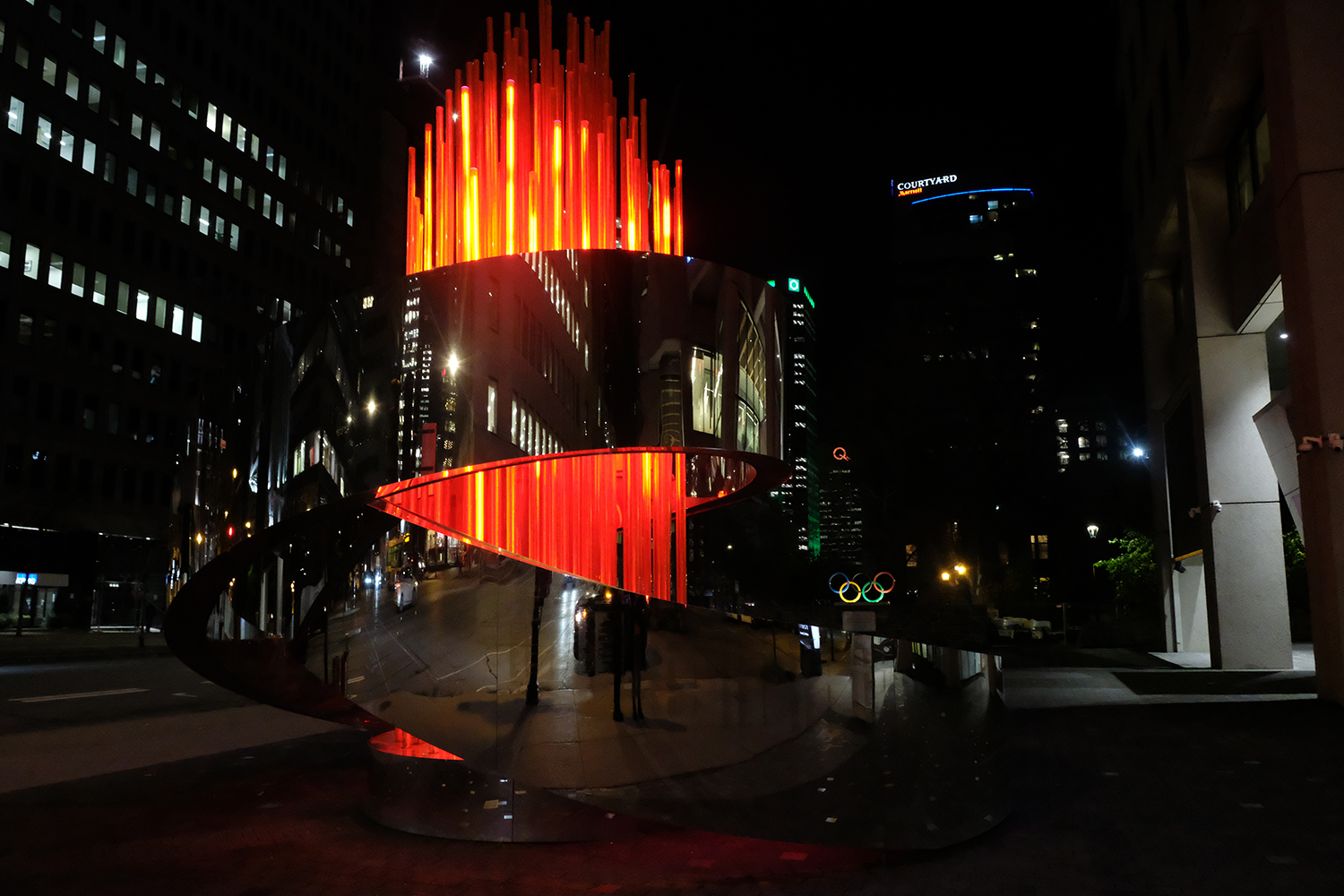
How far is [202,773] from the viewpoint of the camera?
966 cm

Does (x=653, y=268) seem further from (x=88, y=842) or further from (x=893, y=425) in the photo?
(x=893, y=425)

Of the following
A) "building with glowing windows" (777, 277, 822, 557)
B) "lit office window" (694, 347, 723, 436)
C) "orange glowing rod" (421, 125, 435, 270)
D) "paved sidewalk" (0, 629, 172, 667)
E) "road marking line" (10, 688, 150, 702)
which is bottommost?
"paved sidewalk" (0, 629, 172, 667)

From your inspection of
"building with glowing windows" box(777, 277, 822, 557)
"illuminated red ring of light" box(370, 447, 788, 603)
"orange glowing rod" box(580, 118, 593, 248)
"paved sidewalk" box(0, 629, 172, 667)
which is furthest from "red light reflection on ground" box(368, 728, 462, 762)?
"building with glowing windows" box(777, 277, 822, 557)

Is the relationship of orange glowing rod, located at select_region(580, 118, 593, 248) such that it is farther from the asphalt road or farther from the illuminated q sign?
the illuminated q sign

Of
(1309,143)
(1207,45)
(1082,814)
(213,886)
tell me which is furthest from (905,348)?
(213,886)

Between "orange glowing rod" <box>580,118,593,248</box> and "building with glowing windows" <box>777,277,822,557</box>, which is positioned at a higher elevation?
"building with glowing windows" <box>777,277,822,557</box>

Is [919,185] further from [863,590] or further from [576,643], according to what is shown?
[576,643]

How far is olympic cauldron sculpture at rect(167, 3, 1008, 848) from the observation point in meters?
6.47

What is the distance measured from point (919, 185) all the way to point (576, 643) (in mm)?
121896

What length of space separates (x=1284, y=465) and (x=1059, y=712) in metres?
8.26

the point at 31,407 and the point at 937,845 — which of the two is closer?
the point at 937,845

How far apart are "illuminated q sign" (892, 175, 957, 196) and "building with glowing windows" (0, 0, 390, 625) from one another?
72631 millimetres

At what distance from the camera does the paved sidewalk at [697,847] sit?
589 centimetres

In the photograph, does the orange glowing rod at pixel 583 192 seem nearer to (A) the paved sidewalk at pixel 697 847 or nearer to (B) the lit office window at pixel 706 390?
(B) the lit office window at pixel 706 390
